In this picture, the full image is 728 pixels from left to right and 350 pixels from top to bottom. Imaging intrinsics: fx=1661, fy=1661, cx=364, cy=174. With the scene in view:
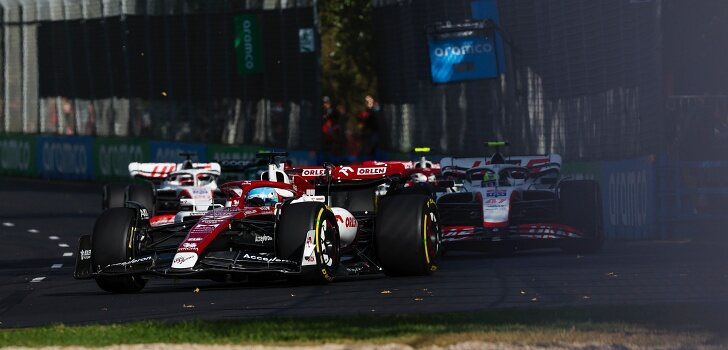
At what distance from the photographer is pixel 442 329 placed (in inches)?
398

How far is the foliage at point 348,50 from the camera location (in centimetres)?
4756

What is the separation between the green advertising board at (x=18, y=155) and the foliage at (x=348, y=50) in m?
10.3

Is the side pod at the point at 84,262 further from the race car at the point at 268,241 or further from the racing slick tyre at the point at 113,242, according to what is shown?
the racing slick tyre at the point at 113,242

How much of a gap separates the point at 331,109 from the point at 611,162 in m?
18.2

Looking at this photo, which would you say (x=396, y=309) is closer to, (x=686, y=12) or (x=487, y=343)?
(x=487, y=343)

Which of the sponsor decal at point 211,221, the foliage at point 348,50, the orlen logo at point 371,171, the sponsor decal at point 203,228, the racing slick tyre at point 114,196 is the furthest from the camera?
the foliage at point 348,50

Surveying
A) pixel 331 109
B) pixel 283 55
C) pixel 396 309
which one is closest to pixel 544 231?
pixel 396 309

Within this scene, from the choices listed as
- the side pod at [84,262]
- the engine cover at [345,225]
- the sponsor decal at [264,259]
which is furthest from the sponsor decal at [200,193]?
the sponsor decal at [264,259]

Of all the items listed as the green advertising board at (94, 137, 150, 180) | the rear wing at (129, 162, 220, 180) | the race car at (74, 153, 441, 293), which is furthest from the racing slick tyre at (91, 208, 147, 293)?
the green advertising board at (94, 137, 150, 180)

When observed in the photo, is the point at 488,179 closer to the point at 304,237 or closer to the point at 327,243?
the point at 327,243

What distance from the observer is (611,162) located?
22.7 metres

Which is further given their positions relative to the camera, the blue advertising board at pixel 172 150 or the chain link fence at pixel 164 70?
the blue advertising board at pixel 172 150

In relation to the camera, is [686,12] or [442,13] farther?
[442,13]

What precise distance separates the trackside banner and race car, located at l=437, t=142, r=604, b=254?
70.5 feet
